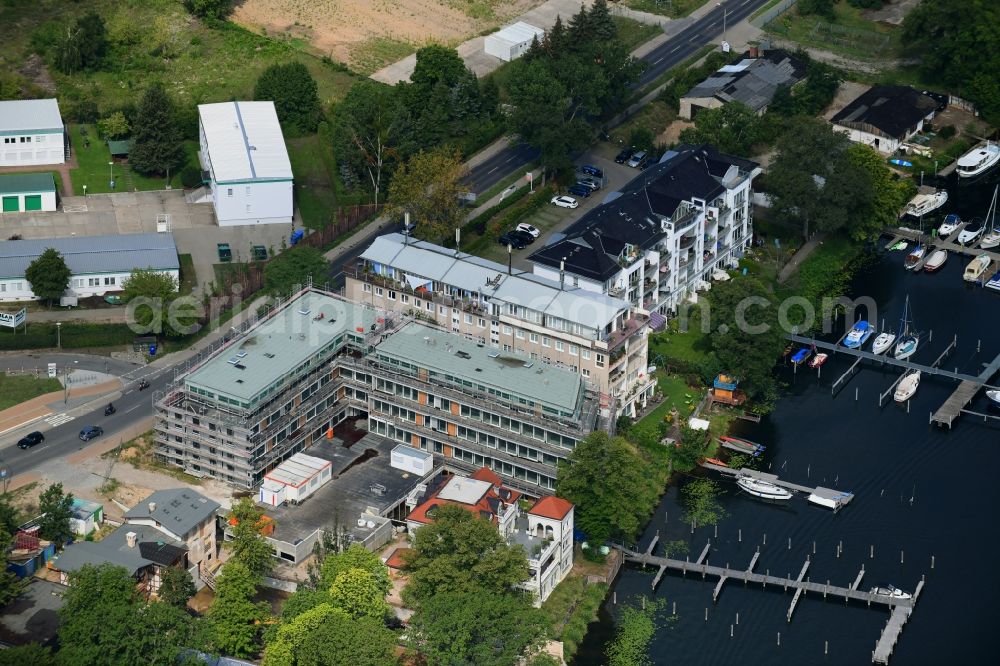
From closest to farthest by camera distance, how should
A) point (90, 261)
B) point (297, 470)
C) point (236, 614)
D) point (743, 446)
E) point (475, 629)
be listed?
point (475, 629) < point (236, 614) < point (297, 470) < point (743, 446) < point (90, 261)

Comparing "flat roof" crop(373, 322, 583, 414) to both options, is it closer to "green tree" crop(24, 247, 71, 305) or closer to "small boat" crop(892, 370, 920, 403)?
"small boat" crop(892, 370, 920, 403)

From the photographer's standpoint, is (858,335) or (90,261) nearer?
(858,335)

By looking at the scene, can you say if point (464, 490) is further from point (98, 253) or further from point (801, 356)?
point (98, 253)

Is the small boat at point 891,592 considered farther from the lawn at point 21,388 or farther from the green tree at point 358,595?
the lawn at point 21,388

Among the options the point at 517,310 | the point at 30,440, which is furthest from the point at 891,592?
the point at 30,440

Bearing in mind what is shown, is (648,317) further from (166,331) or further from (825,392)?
(166,331)

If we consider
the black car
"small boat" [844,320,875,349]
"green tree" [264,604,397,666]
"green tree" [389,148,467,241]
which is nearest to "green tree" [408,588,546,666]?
"green tree" [264,604,397,666]

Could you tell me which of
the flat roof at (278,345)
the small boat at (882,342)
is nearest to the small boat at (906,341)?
the small boat at (882,342)
